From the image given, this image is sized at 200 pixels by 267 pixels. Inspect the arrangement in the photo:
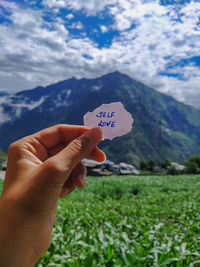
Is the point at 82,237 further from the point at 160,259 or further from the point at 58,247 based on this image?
the point at 160,259

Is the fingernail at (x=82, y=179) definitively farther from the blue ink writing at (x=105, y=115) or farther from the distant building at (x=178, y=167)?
the distant building at (x=178, y=167)

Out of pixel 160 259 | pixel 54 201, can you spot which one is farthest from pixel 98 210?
pixel 54 201

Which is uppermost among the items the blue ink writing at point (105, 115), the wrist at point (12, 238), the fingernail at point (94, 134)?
the blue ink writing at point (105, 115)

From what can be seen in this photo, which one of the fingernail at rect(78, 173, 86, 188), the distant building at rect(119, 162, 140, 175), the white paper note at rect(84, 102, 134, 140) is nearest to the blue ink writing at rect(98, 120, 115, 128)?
the white paper note at rect(84, 102, 134, 140)

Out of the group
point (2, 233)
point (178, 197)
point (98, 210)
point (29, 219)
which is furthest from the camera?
point (178, 197)

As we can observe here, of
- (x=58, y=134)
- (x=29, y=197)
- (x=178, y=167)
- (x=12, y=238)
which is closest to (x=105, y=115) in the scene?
(x=58, y=134)

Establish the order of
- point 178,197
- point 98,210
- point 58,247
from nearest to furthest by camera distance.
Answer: point 58,247 → point 98,210 → point 178,197

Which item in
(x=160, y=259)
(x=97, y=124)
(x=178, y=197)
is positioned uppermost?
(x=97, y=124)

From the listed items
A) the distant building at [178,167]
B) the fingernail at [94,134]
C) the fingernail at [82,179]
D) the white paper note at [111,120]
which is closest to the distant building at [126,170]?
the distant building at [178,167]
